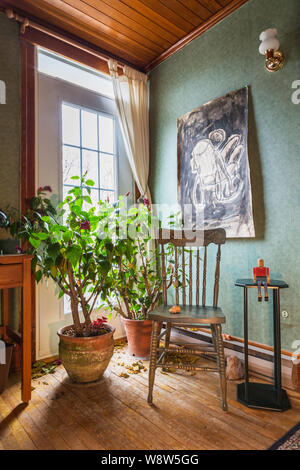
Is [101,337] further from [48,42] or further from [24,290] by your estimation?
[48,42]

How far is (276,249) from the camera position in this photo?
2.00m

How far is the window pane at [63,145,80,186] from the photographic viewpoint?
8.36 feet

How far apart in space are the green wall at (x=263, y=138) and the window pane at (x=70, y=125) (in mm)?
1087

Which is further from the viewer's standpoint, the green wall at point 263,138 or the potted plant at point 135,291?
the potted plant at point 135,291

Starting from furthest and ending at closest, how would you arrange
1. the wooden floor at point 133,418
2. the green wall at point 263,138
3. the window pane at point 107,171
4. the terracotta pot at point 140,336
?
the window pane at point 107,171 < the terracotta pot at point 140,336 < the green wall at point 263,138 < the wooden floor at point 133,418

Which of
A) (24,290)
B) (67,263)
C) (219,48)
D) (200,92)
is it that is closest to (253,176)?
(200,92)

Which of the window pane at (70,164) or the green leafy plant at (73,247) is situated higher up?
the window pane at (70,164)

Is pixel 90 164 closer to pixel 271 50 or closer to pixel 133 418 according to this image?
pixel 271 50

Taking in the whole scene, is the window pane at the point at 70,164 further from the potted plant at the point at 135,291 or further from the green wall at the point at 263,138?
the green wall at the point at 263,138

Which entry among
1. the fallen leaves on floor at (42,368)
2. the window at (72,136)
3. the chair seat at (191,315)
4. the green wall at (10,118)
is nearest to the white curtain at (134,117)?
the window at (72,136)

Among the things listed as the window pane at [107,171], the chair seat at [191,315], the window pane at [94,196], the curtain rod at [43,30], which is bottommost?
the chair seat at [191,315]

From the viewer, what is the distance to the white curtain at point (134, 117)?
283 centimetres

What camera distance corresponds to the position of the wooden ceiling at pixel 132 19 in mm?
2262

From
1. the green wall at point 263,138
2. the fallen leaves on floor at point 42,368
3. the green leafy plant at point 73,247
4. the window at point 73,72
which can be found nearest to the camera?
the green leafy plant at point 73,247
